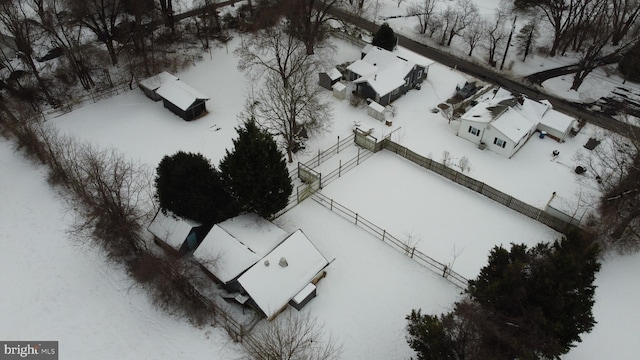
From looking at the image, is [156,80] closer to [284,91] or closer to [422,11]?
[284,91]

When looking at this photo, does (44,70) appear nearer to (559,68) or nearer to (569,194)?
(569,194)

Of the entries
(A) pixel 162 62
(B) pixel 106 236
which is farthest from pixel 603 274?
(A) pixel 162 62

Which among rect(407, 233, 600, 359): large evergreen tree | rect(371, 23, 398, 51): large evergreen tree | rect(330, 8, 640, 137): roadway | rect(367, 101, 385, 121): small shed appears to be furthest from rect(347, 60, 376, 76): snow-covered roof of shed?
rect(407, 233, 600, 359): large evergreen tree

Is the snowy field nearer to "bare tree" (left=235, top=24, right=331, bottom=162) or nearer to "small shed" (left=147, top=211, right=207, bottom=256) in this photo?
"bare tree" (left=235, top=24, right=331, bottom=162)

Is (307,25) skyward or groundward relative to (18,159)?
skyward

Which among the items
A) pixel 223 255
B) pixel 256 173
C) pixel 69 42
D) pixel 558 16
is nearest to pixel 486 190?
pixel 256 173

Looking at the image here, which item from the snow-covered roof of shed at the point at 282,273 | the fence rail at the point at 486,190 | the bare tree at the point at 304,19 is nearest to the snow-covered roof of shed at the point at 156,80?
the bare tree at the point at 304,19
